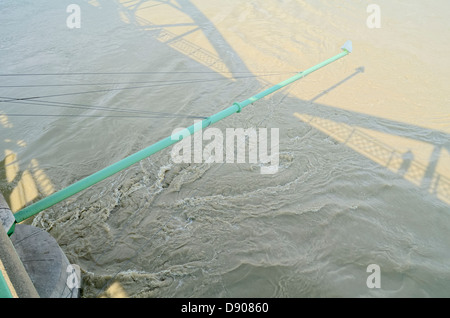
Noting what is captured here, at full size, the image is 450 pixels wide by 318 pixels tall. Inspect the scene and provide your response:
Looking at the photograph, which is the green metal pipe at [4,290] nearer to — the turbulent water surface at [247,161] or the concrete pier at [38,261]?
the concrete pier at [38,261]

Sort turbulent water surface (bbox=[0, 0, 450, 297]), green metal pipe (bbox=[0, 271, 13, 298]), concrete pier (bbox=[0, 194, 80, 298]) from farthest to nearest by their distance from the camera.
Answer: turbulent water surface (bbox=[0, 0, 450, 297]) < concrete pier (bbox=[0, 194, 80, 298]) < green metal pipe (bbox=[0, 271, 13, 298])

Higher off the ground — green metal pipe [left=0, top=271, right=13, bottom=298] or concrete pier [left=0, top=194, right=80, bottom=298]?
green metal pipe [left=0, top=271, right=13, bottom=298]

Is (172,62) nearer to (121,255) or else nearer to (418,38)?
(121,255)

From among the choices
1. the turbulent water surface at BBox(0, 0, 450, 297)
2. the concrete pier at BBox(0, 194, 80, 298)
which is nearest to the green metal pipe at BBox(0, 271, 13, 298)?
the concrete pier at BBox(0, 194, 80, 298)

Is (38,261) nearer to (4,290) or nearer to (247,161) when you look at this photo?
(4,290)

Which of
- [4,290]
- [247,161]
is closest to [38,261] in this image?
[4,290]

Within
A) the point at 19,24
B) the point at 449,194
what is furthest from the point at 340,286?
the point at 19,24

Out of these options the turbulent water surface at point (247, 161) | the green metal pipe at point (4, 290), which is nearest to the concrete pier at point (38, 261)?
the green metal pipe at point (4, 290)

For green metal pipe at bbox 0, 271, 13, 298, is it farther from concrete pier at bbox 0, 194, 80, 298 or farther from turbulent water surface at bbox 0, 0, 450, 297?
turbulent water surface at bbox 0, 0, 450, 297
